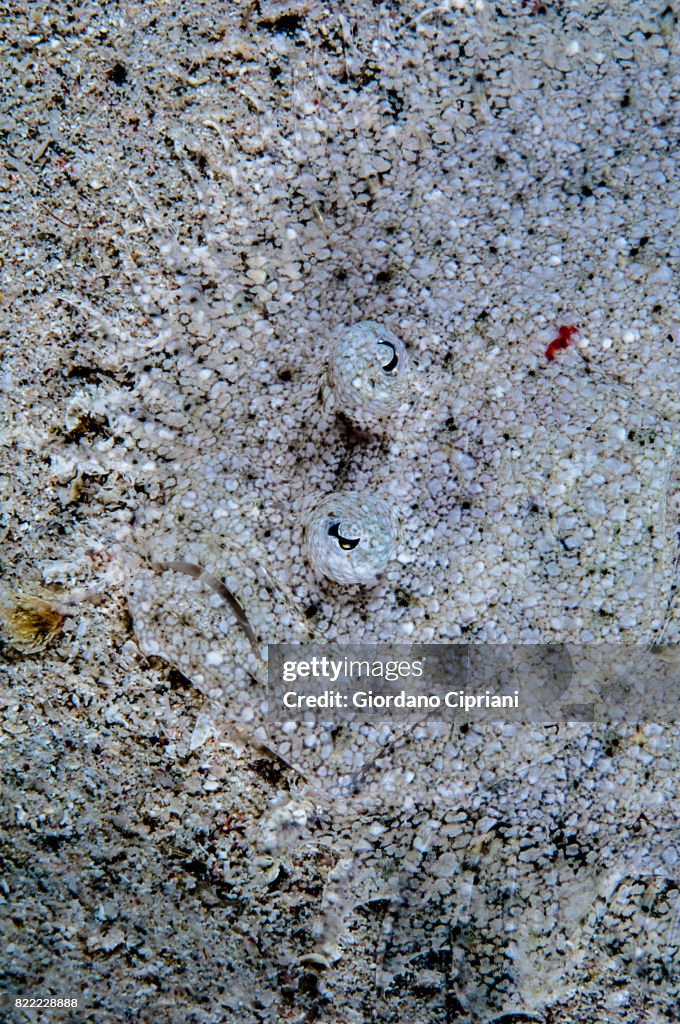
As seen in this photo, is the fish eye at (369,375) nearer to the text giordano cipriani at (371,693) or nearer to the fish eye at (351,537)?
the fish eye at (351,537)

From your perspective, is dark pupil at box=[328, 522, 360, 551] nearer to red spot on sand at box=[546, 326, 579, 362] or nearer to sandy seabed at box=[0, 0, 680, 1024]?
sandy seabed at box=[0, 0, 680, 1024]

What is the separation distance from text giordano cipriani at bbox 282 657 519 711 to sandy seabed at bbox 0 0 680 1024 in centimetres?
13

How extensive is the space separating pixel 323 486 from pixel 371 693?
0.95 m

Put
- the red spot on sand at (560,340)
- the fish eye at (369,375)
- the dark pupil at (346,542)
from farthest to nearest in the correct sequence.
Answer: the red spot on sand at (560,340) → the fish eye at (369,375) → the dark pupil at (346,542)

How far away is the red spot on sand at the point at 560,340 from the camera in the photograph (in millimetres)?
3096

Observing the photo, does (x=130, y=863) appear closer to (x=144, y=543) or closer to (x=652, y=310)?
(x=144, y=543)

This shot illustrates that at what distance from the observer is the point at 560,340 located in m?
3.10

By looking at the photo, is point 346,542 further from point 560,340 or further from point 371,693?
point 560,340

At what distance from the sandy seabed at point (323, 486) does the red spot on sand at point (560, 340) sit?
0.09 ft

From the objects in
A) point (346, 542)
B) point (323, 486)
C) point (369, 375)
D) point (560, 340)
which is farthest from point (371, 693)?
point (560, 340)

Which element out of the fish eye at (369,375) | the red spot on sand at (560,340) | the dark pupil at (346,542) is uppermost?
the red spot on sand at (560,340)

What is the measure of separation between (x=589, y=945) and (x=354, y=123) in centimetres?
389

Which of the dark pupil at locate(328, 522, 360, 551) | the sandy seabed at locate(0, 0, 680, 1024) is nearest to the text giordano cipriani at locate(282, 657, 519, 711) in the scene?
the sandy seabed at locate(0, 0, 680, 1024)

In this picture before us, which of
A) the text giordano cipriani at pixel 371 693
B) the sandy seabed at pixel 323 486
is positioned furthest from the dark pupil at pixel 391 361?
the text giordano cipriani at pixel 371 693
